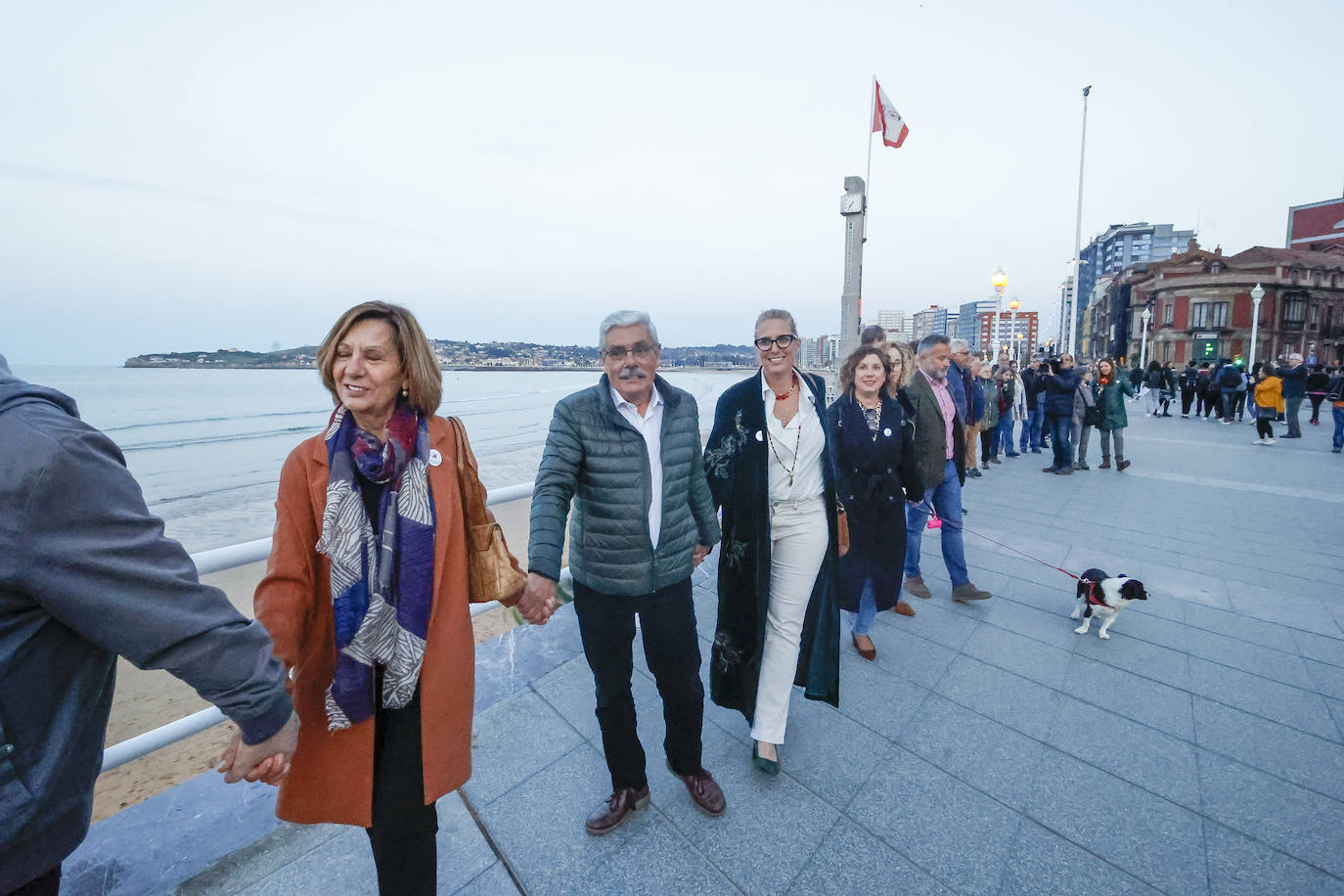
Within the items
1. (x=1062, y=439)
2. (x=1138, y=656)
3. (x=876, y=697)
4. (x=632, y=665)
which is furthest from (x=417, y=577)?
(x=1062, y=439)

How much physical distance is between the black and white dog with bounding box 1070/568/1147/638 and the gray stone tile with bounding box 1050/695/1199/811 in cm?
86

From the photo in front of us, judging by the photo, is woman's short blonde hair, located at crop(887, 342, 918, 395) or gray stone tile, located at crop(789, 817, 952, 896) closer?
gray stone tile, located at crop(789, 817, 952, 896)

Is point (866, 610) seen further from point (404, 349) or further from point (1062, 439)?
point (1062, 439)

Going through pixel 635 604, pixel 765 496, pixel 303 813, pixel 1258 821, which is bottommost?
pixel 1258 821

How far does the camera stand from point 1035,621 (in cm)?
386

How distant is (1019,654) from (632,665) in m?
2.43

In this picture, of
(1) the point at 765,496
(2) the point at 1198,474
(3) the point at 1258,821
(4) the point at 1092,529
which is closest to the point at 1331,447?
(2) the point at 1198,474

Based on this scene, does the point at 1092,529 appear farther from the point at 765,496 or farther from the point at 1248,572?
the point at 765,496

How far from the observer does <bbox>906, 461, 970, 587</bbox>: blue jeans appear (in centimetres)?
418

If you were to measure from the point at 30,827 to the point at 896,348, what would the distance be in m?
3.87

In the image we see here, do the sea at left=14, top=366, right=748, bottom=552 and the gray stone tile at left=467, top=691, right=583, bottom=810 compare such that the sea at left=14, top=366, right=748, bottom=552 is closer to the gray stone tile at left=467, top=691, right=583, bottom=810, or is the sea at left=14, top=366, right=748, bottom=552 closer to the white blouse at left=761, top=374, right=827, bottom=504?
the white blouse at left=761, top=374, right=827, bottom=504

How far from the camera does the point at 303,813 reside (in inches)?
60.6

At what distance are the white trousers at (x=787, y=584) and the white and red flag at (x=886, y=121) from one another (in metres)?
11.1

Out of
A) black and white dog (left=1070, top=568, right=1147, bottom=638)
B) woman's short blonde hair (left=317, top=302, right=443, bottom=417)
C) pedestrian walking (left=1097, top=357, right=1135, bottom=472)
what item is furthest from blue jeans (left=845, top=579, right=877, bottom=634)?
pedestrian walking (left=1097, top=357, right=1135, bottom=472)
